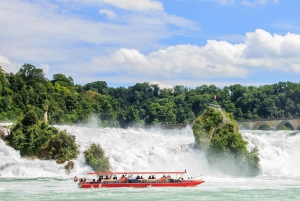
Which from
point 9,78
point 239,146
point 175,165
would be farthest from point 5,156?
point 9,78

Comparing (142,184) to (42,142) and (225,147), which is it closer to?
(225,147)

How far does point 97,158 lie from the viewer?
46375mm

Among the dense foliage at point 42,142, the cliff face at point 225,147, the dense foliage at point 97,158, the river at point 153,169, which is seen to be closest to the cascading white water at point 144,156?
the river at point 153,169

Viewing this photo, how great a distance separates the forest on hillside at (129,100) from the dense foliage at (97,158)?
21243 millimetres

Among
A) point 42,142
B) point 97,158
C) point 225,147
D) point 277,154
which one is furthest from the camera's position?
point 277,154

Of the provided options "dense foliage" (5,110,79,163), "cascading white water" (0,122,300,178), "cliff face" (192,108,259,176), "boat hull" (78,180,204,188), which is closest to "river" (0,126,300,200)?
"cascading white water" (0,122,300,178)

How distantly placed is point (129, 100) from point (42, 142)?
119225mm

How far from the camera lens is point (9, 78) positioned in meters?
80.9

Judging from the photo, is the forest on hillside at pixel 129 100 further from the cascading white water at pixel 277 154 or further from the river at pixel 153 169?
the river at pixel 153 169

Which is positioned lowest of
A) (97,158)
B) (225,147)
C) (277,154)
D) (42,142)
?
(97,158)

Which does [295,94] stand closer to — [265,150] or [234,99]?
[234,99]

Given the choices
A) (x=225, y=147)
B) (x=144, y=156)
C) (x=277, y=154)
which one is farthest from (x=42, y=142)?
(x=277, y=154)

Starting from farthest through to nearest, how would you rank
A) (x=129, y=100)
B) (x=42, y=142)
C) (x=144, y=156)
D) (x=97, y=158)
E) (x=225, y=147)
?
(x=129, y=100), (x=144, y=156), (x=225, y=147), (x=42, y=142), (x=97, y=158)

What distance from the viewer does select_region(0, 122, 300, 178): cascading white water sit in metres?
44.7
